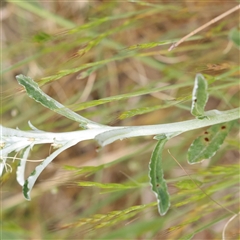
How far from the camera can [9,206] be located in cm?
121

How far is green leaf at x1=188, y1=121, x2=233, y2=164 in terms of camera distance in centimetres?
62

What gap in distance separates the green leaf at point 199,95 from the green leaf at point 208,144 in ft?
0.33

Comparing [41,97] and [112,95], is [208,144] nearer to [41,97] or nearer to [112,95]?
[41,97]

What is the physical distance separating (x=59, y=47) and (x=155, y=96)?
0.30 meters

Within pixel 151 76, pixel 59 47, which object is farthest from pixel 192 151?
pixel 151 76

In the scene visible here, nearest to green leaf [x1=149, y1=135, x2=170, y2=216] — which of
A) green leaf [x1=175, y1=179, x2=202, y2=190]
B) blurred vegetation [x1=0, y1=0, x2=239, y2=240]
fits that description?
green leaf [x1=175, y1=179, x2=202, y2=190]

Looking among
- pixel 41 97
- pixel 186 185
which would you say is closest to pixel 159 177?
pixel 186 185

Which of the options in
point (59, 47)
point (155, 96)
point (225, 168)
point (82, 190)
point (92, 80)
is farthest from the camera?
point (82, 190)

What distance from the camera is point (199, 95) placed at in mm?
508

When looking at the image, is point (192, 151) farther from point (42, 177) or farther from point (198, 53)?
point (42, 177)

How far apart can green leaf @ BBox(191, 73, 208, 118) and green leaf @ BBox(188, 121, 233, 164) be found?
101 millimetres

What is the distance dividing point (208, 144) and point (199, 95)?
0.15m

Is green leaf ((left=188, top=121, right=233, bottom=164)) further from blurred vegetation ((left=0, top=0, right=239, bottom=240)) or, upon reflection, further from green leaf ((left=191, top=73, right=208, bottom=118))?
blurred vegetation ((left=0, top=0, right=239, bottom=240))

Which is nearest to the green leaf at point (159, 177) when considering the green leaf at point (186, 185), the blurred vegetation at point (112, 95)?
the green leaf at point (186, 185)
